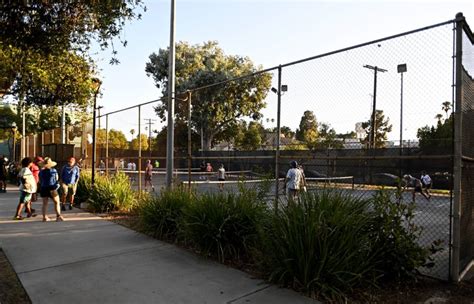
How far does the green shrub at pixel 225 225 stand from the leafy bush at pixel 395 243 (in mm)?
1917

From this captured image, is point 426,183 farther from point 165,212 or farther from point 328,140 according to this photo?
point 165,212

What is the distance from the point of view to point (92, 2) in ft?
24.0

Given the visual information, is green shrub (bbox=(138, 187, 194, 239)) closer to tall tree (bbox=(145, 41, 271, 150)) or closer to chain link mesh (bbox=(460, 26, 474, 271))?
chain link mesh (bbox=(460, 26, 474, 271))

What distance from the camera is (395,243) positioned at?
16.4 ft

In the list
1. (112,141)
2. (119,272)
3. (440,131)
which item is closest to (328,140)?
(440,131)

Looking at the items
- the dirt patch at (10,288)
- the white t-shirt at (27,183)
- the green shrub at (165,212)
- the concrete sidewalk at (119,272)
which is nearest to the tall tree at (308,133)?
the green shrub at (165,212)

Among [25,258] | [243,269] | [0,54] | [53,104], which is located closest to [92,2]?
[25,258]

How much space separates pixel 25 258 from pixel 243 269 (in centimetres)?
365

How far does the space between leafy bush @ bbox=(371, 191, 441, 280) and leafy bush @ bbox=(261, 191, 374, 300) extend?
0.47 ft

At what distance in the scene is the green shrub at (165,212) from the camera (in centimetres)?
796

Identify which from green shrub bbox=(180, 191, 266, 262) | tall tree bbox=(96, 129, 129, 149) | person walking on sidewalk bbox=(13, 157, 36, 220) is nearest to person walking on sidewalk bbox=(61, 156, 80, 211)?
person walking on sidewalk bbox=(13, 157, 36, 220)

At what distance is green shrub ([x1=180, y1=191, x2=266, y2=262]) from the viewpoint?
6441 millimetres

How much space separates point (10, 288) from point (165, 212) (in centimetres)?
342

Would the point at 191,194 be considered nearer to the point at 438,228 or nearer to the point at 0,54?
the point at 438,228
